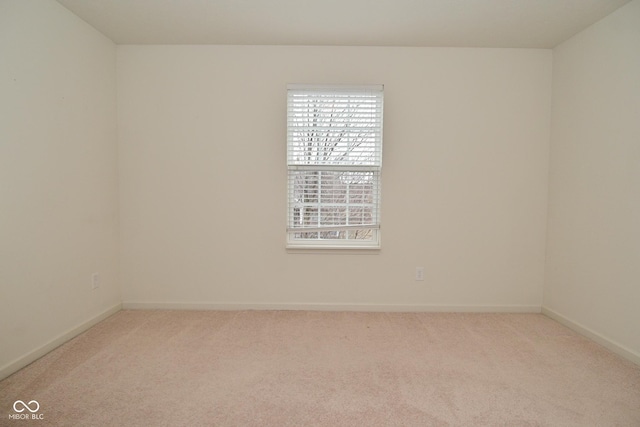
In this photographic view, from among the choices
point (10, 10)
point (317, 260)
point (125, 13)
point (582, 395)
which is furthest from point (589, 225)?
point (10, 10)

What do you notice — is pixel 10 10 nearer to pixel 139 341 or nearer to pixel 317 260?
pixel 139 341

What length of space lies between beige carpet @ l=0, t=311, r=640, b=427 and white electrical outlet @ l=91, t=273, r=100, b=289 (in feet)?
1.13

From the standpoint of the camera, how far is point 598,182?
2.46m

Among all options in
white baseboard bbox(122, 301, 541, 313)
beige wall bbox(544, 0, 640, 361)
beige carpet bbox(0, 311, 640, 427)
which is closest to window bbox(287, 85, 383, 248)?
white baseboard bbox(122, 301, 541, 313)

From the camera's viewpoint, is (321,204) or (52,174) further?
(321,204)

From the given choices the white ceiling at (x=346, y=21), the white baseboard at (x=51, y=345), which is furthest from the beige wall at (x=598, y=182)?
the white baseboard at (x=51, y=345)

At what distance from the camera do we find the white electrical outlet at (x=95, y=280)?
2.68m

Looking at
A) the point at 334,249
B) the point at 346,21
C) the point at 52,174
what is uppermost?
the point at 346,21

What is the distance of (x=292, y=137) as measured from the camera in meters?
2.99

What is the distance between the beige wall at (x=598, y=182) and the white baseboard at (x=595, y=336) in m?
0.02

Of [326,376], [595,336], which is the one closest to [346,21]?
[326,376]

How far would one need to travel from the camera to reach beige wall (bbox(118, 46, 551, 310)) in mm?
2953

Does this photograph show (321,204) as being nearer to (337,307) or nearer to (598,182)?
(337,307)

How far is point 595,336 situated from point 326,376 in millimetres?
2228
